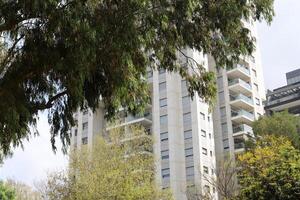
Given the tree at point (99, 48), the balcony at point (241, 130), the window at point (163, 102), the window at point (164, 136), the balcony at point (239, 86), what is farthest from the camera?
the balcony at point (239, 86)

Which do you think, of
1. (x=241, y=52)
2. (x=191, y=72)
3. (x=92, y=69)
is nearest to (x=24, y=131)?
(x=92, y=69)

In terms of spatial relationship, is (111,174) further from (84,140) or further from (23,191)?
(84,140)

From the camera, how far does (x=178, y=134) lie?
165 ft

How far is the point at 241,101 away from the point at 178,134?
8861 millimetres

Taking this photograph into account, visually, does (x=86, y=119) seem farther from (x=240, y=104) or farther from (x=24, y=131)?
(x=24, y=131)

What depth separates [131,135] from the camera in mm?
30234

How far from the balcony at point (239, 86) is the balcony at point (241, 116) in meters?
2.63

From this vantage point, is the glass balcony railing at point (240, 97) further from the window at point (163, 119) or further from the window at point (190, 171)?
the window at point (190, 171)

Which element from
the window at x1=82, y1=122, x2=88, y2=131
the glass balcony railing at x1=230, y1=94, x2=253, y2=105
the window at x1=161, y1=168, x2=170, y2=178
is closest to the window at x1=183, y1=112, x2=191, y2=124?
the window at x1=161, y1=168, x2=170, y2=178

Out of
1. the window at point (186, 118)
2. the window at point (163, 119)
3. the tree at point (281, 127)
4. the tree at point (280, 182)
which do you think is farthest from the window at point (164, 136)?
the tree at point (280, 182)

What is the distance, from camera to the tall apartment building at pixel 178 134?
48.0 m

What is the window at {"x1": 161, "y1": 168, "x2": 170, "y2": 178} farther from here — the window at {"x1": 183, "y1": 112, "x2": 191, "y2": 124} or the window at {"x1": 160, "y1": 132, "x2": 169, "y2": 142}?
the window at {"x1": 183, "y1": 112, "x2": 191, "y2": 124}

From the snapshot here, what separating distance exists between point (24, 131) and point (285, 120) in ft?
102

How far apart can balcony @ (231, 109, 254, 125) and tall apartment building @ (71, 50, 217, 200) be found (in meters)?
3.52
